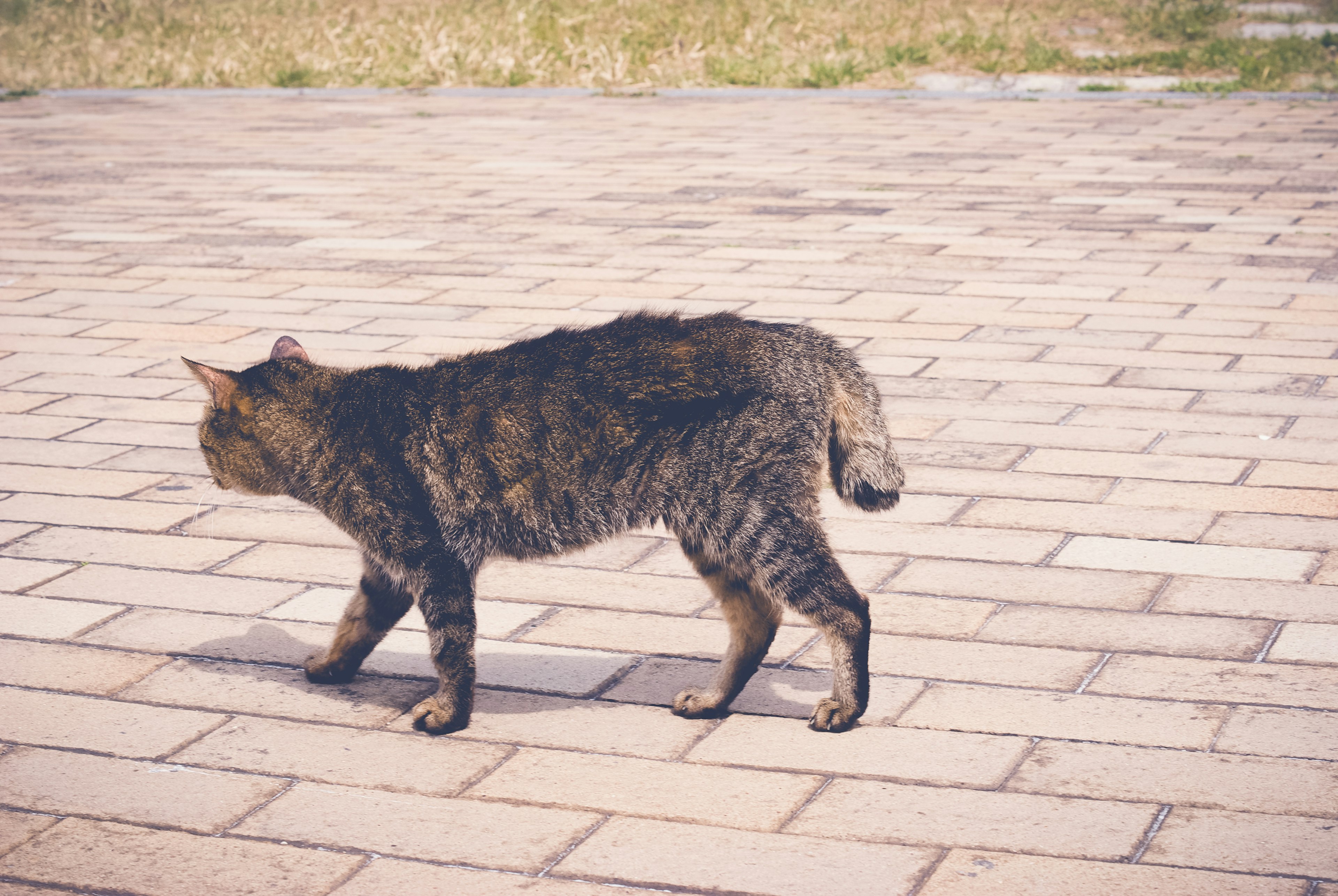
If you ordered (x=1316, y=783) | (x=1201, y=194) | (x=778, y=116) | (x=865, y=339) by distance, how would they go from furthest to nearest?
(x=778, y=116) → (x=1201, y=194) → (x=865, y=339) → (x=1316, y=783)

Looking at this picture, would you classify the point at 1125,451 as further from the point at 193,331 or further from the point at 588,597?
the point at 193,331

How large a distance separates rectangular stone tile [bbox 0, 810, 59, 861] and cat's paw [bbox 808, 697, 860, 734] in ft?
5.47

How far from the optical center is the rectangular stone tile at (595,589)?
4.15 meters

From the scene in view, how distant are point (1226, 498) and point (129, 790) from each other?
3.43 meters

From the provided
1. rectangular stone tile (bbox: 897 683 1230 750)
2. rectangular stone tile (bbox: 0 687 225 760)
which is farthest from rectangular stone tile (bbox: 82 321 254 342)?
rectangular stone tile (bbox: 897 683 1230 750)

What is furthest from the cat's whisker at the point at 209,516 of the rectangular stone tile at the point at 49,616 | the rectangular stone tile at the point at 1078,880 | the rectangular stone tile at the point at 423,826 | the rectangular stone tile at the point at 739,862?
the rectangular stone tile at the point at 1078,880

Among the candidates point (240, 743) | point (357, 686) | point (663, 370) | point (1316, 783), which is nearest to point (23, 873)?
point (240, 743)

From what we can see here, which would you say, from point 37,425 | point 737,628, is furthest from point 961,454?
point 37,425

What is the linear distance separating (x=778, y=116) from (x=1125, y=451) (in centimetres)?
753

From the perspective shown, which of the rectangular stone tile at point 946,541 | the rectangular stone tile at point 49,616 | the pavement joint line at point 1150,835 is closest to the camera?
the pavement joint line at point 1150,835

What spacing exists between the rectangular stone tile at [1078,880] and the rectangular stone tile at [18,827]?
1.79 meters

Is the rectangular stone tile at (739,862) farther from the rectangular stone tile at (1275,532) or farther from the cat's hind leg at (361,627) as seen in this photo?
the rectangular stone tile at (1275,532)

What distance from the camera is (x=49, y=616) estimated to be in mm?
4043

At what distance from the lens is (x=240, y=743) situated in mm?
3346
